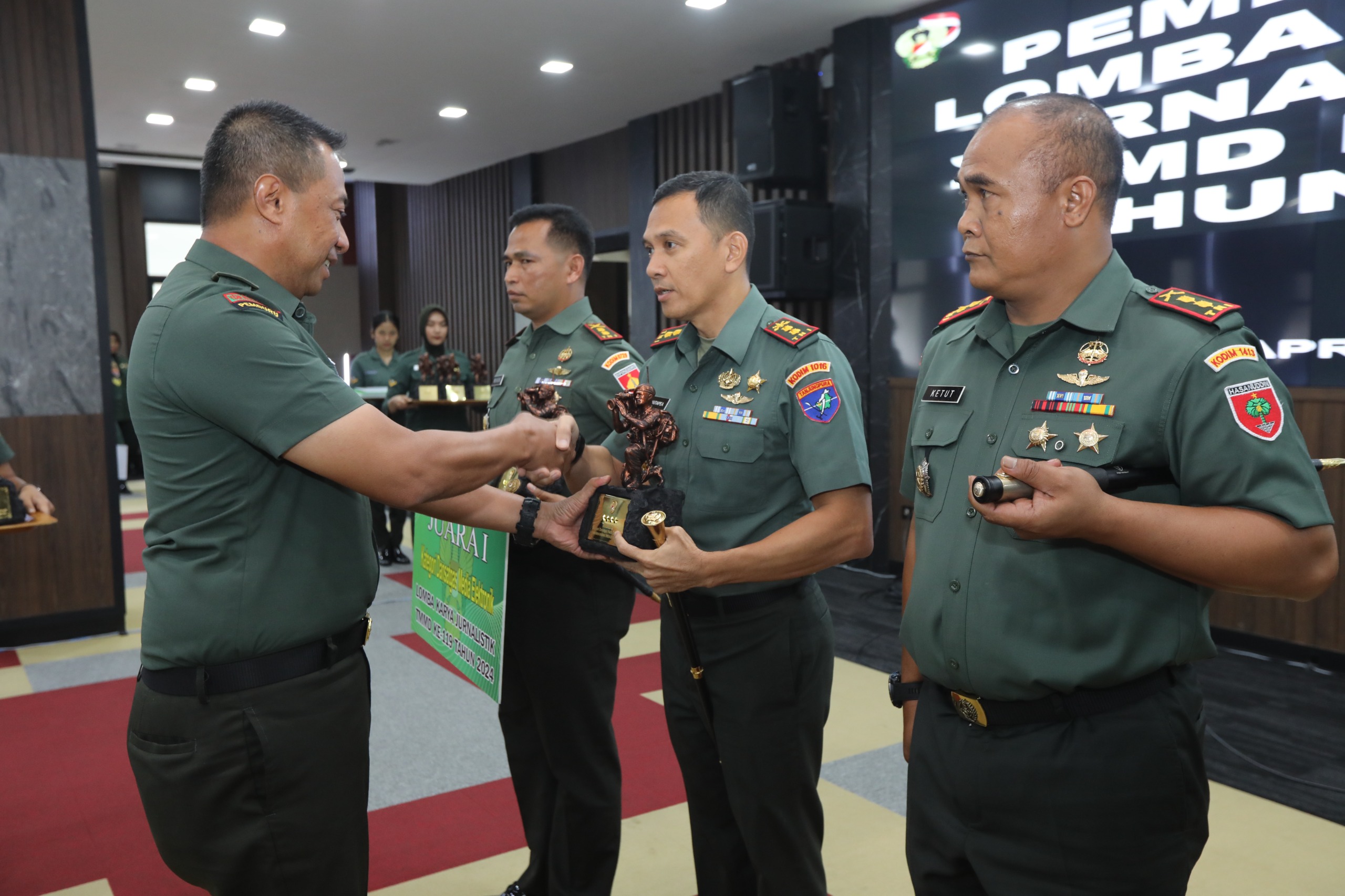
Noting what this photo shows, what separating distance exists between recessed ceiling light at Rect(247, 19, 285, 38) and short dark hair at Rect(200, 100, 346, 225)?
18.0 ft

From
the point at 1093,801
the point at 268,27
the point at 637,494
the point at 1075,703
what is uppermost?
the point at 268,27

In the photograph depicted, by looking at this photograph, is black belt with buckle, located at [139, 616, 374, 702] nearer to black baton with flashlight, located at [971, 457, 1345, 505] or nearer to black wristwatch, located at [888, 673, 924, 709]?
black wristwatch, located at [888, 673, 924, 709]

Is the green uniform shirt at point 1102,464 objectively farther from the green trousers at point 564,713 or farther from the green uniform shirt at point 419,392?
the green uniform shirt at point 419,392

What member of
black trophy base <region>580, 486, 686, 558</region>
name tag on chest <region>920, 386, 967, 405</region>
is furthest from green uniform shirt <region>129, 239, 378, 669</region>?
name tag on chest <region>920, 386, 967, 405</region>

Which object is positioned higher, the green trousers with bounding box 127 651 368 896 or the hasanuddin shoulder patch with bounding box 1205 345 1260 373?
the hasanuddin shoulder patch with bounding box 1205 345 1260 373

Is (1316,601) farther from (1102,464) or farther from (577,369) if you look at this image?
(1102,464)

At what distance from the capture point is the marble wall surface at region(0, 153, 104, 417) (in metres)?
4.53

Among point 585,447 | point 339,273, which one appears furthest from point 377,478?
point 339,273

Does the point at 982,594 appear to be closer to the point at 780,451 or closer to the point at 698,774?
the point at 780,451

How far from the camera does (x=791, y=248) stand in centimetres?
621

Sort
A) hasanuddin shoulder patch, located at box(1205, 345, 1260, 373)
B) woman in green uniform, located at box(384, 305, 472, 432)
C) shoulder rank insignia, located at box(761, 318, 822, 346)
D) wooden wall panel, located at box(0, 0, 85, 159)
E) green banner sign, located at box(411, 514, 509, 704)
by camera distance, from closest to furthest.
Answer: hasanuddin shoulder patch, located at box(1205, 345, 1260, 373) < shoulder rank insignia, located at box(761, 318, 822, 346) < green banner sign, located at box(411, 514, 509, 704) < wooden wall panel, located at box(0, 0, 85, 159) < woman in green uniform, located at box(384, 305, 472, 432)

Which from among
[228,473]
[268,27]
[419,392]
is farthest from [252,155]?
[268,27]

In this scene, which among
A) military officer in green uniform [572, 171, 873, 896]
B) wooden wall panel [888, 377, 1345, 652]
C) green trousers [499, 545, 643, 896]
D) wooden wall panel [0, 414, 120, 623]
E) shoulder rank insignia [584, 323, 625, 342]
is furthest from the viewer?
wooden wall panel [0, 414, 120, 623]

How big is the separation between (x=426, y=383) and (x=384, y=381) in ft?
4.07
